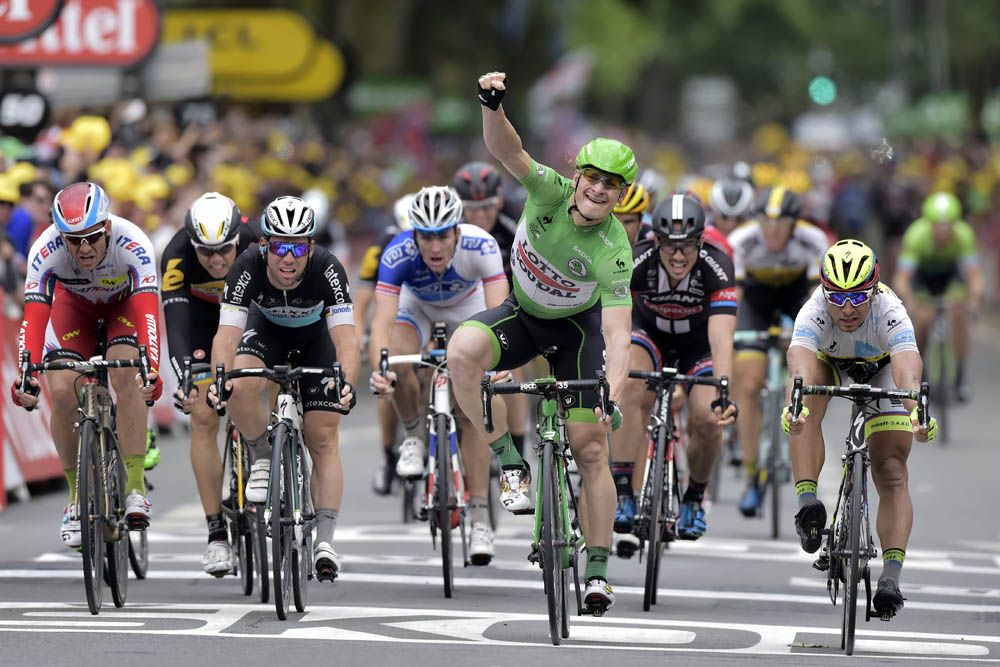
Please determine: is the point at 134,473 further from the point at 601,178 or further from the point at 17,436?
the point at 17,436

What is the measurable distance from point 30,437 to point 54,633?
5839 mm

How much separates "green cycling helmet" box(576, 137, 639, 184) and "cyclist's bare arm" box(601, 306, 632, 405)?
0.60 m

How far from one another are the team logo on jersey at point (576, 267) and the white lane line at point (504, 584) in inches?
88.3

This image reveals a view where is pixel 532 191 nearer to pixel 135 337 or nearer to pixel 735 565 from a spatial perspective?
pixel 135 337

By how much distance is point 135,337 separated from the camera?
10.8m

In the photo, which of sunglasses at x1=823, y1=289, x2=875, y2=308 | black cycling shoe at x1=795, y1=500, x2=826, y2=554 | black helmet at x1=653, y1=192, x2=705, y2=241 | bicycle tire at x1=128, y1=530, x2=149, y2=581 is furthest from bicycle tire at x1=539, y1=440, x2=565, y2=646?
bicycle tire at x1=128, y1=530, x2=149, y2=581

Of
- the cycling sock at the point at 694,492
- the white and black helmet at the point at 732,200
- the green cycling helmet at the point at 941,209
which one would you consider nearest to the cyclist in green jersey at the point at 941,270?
the green cycling helmet at the point at 941,209

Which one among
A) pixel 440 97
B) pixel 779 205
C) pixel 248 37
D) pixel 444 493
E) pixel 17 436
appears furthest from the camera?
pixel 440 97

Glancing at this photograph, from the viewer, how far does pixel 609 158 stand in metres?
9.65

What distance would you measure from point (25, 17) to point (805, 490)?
8.37m

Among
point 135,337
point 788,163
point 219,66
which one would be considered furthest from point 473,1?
point 135,337

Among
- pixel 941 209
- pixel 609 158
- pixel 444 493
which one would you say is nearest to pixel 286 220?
pixel 609 158

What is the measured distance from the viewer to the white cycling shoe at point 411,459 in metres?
12.3

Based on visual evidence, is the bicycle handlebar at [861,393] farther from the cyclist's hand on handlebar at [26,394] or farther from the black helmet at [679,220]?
the cyclist's hand on handlebar at [26,394]
